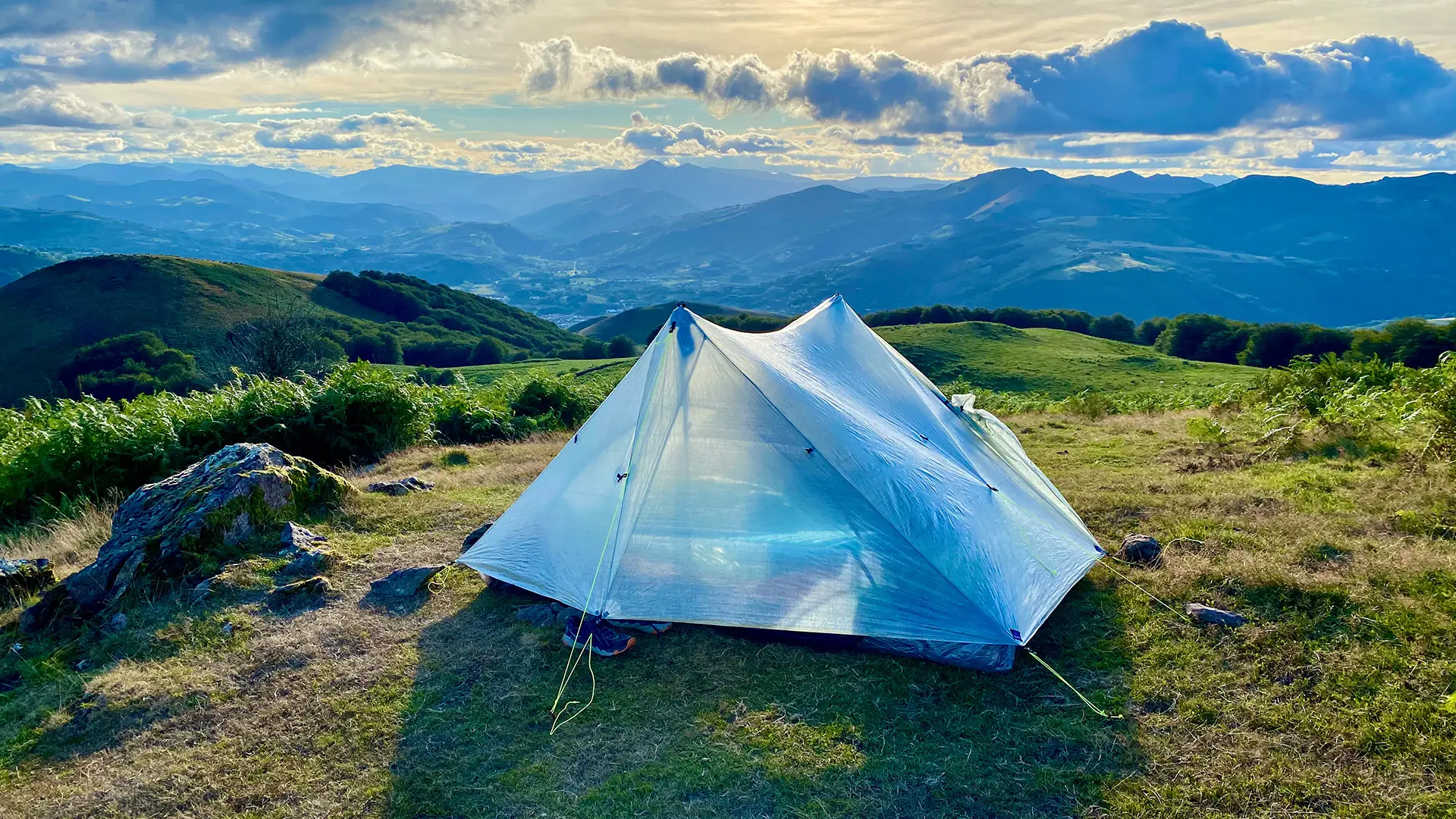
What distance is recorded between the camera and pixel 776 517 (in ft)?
30.0

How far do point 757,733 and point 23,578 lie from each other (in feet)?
37.9

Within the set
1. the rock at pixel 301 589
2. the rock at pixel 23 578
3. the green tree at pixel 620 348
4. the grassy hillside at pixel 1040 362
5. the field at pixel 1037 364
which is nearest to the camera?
the rock at pixel 301 589

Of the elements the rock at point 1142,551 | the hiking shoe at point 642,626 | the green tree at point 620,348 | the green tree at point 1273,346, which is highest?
the rock at point 1142,551

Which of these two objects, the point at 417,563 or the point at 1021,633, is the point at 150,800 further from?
the point at 1021,633

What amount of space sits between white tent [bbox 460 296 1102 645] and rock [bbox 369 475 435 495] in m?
5.25

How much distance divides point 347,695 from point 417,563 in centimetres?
341

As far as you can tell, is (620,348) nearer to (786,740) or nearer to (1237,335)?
(1237,335)

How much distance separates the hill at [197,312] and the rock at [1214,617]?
8805 centimetres

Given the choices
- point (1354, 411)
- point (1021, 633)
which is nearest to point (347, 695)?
point (1021, 633)

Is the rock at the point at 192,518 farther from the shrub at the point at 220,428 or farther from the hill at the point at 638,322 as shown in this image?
the hill at the point at 638,322

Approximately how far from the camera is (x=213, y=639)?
31.2ft

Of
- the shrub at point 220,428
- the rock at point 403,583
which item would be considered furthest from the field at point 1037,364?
the rock at point 403,583

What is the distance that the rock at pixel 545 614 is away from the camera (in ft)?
31.1

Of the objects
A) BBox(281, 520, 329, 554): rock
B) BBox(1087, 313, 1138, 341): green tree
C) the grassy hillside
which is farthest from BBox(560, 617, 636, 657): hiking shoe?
BBox(1087, 313, 1138, 341): green tree
